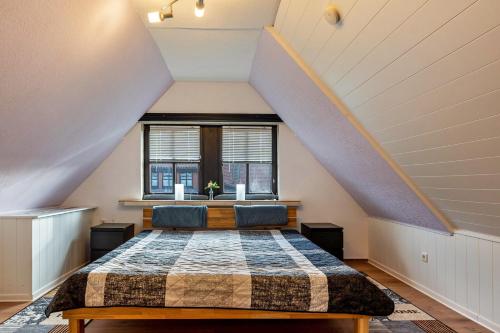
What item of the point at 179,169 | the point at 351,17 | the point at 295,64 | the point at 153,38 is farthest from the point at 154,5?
the point at 179,169

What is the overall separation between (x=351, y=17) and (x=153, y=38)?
1.88m

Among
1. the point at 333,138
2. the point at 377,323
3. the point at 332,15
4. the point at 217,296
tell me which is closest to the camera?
the point at 332,15

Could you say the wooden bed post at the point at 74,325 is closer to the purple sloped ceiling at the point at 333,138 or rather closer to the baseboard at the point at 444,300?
the purple sloped ceiling at the point at 333,138

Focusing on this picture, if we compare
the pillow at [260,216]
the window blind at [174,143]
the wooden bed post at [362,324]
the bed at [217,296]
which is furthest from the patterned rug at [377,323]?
the window blind at [174,143]

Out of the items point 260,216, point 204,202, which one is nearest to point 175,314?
point 260,216

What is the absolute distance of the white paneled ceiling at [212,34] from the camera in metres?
2.79

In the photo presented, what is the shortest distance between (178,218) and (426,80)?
3158 mm

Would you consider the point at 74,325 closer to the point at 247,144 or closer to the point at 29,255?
the point at 29,255

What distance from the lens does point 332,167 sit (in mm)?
4473

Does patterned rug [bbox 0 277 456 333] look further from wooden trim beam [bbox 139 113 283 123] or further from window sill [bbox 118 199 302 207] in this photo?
wooden trim beam [bbox 139 113 283 123]

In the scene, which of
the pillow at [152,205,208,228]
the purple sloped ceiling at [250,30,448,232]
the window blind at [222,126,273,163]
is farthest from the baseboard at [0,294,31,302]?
the purple sloped ceiling at [250,30,448,232]

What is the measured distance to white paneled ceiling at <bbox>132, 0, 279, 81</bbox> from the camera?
9.16 ft

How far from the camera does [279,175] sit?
16.0 ft

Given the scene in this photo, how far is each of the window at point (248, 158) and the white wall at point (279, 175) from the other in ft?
0.68
